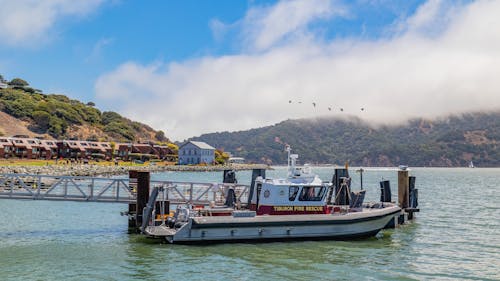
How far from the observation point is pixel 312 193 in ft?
84.0

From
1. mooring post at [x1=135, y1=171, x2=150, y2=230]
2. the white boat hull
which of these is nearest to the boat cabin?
the white boat hull

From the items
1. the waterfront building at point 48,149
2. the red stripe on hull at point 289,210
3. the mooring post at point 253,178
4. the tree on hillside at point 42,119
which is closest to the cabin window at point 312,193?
the red stripe on hull at point 289,210

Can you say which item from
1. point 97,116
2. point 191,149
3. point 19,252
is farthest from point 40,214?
point 97,116

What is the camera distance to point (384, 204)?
98.5 feet

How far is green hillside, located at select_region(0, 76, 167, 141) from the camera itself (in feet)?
501

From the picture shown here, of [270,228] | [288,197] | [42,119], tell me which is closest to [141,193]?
[270,228]

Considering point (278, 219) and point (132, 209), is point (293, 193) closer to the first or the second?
point (278, 219)

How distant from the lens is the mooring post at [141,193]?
26469mm

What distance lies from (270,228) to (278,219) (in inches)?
23.3

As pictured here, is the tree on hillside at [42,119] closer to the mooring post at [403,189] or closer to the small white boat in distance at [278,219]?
the mooring post at [403,189]

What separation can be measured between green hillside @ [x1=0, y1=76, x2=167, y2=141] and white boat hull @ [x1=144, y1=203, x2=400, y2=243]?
139m

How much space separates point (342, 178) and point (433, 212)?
1535cm

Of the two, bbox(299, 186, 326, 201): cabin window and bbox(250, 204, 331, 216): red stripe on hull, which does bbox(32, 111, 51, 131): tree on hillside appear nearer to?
bbox(250, 204, 331, 216): red stripe on hull

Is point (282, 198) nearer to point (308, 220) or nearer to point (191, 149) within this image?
point (308, 220)
